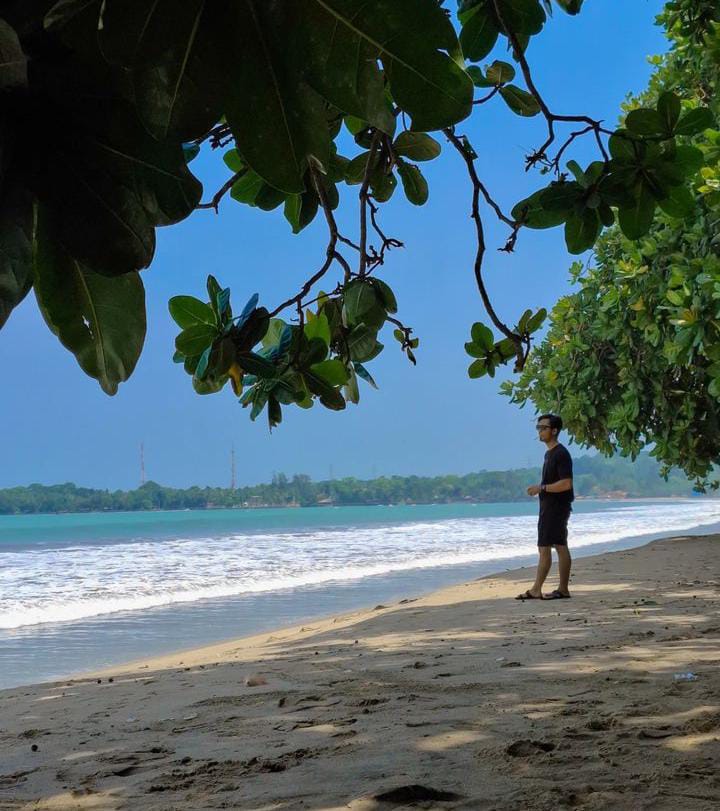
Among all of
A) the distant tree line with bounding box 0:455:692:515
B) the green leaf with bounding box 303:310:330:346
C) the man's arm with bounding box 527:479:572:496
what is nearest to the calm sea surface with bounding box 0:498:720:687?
the man's arm with bounding box 527:479:572:496

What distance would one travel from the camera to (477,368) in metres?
1.62

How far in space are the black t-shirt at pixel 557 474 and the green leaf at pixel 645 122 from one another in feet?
17.1

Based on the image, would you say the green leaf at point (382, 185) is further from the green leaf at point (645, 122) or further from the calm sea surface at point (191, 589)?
the calm sea surface at point (191, 589)

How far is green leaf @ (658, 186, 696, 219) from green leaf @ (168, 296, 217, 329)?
69cm

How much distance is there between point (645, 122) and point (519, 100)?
420 millimetres

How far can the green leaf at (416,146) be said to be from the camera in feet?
4.94

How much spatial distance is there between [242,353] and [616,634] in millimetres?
4025

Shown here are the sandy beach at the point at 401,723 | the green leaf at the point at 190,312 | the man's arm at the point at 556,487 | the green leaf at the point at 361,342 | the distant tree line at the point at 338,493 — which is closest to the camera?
the green leaf at the point at 190,312

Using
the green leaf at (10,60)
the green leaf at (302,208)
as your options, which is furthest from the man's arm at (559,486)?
the green leaf at (10,60)

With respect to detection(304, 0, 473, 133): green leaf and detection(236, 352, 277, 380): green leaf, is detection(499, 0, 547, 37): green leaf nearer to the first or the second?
detection(236, 352, 277, 380): green leaf

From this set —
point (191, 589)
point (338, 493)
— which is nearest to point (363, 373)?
point (191, 589)

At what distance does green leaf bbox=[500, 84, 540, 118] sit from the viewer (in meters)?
1.62

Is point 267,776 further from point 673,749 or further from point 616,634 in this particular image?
point 616,634

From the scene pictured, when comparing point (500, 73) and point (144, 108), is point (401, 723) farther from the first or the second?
point (144, 108)
